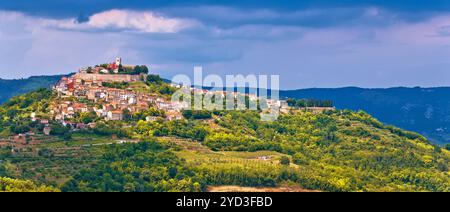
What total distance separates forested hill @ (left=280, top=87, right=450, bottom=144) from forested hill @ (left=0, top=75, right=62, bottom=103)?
41.0 meters

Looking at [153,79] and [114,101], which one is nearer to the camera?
[114,101]

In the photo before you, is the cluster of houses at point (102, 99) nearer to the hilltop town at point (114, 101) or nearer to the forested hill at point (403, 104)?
the hilltop town at point (114, 101)

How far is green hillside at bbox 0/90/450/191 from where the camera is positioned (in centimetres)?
5209

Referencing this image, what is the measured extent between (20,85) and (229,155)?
3192 inches

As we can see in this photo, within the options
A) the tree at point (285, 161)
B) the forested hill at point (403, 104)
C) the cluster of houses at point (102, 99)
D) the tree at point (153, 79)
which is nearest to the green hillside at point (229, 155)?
the tree at point (285, 161)

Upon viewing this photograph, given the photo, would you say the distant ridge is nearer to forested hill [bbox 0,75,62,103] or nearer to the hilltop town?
forested hill [bbox 0,75,62,103]

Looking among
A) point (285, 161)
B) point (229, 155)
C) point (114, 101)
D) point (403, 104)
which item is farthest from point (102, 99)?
point (403, 104)

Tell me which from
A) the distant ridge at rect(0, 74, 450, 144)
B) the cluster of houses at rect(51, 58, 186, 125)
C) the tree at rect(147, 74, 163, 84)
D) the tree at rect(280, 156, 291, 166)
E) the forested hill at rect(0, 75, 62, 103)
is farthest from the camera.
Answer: the distant ridge at rect(0, 74, 450, 144)

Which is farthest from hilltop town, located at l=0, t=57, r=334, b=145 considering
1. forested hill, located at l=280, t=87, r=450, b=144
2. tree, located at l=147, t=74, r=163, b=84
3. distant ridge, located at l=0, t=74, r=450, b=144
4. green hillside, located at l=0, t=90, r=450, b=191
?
forested hill, located at l=280, t=87, r=450, b=144

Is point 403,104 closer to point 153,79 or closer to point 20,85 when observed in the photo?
point 20,85

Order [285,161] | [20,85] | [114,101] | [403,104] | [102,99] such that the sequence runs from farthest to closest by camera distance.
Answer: [403,104], [20,85], [102,99], [114,101], [285,161]

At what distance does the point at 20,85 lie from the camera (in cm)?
13512
